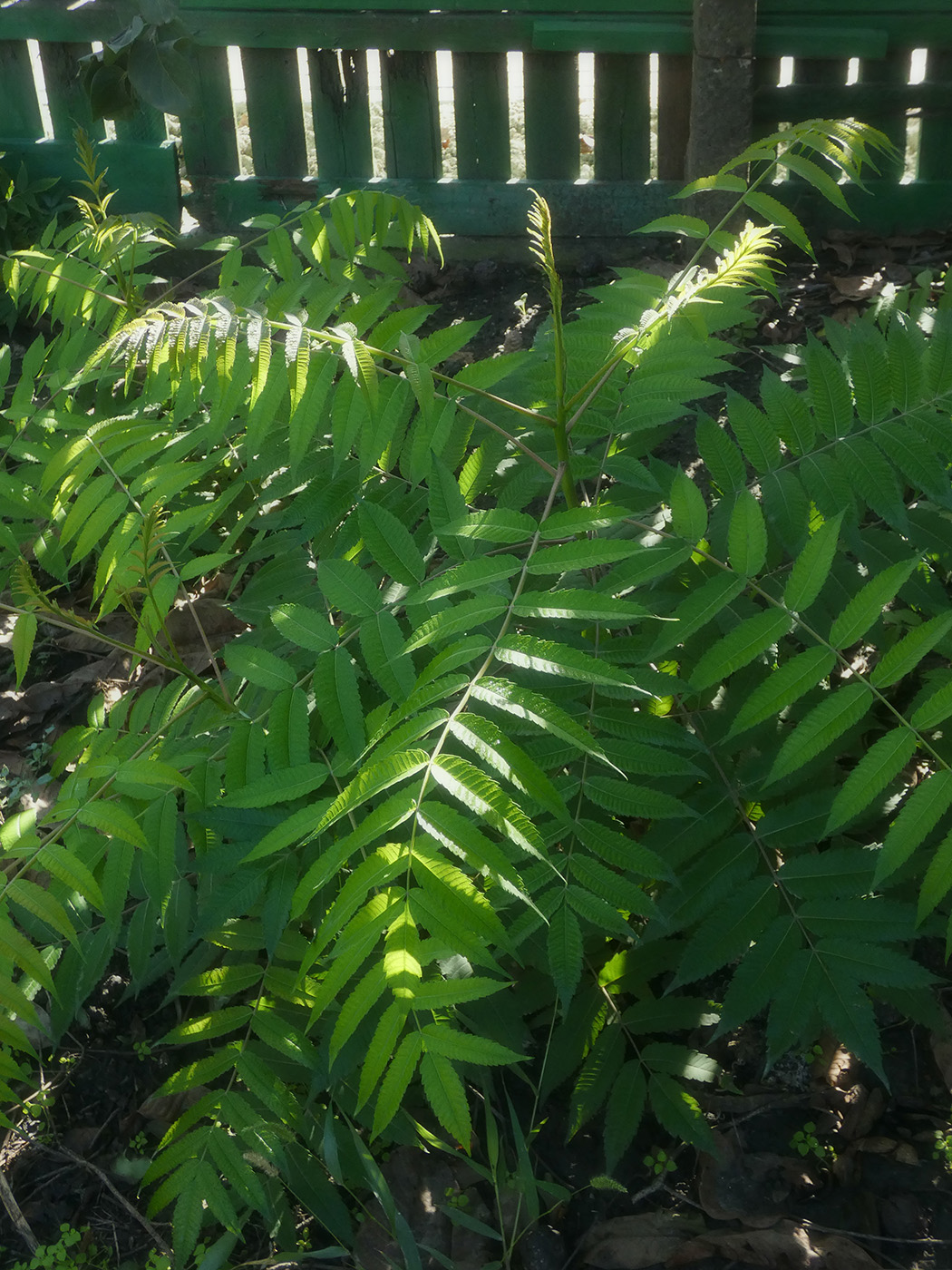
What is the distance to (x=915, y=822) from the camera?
1.51 metres

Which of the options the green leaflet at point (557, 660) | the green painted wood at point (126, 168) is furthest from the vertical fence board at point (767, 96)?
the green leaflet at point (557, 660)

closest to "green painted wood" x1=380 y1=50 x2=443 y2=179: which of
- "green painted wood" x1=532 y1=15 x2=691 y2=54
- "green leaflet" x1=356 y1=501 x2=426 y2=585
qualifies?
"green painted wood" x1=532 y1=15 x2=691 y2=54

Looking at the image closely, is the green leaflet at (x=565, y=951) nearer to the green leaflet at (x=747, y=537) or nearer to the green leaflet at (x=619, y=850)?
the green leaflet at (x=619, y=850)

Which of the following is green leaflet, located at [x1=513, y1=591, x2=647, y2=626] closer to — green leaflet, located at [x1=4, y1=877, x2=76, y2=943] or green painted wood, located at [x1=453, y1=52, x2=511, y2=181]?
green leaflet, located at [x1=4, y1=877, x2=76, y2=943]

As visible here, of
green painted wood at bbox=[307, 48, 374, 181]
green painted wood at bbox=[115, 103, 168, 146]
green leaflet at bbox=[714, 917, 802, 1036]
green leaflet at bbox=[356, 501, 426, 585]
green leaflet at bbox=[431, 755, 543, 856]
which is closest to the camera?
green leaflet at bbox=[431, 755, 543, 856]

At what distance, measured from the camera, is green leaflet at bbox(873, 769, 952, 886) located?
4.86ft

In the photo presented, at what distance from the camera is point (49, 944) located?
81.4 inches

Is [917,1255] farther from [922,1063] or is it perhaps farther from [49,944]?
[49,944]

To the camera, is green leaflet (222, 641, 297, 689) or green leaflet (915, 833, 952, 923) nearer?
green leaflet (915, 833, 952, 923)

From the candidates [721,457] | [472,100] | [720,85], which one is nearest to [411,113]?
[472,100]

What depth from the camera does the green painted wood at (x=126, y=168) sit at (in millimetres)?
5109

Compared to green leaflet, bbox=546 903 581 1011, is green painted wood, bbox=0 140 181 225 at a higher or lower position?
higher

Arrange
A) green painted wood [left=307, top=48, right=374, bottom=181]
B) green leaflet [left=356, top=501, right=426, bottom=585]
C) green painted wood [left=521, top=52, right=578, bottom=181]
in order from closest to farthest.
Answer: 1. green leaflet [left=356, top=501, right=426, bottom=585]
2. green painted wood [left=521, top=52, right=578, bottom=181]
3. green painted wood [left=307, top=48, right=374, bottom=181]

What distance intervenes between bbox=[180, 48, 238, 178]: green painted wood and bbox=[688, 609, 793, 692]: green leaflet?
4422mm
